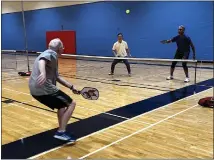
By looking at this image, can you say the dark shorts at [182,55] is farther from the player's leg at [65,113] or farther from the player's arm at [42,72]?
the player's arm at [42,72]

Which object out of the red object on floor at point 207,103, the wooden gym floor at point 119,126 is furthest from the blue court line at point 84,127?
the red object on floor at point 207,103

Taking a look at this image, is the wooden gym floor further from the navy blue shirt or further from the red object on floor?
the navy blue shirt

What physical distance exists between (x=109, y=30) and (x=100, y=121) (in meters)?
14.6

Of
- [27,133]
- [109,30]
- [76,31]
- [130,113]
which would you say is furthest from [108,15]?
[27,133]

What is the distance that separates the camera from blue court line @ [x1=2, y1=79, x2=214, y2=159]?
3977 mm

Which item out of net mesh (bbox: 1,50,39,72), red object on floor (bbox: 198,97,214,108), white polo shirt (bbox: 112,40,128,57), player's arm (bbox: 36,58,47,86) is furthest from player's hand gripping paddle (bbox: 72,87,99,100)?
net mesh (bbox: 1,50,39,72)

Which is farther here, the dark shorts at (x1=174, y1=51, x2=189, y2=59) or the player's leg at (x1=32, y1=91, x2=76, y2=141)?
the dark shorts at (x1=174, y1=51, x2=189, y2=59)

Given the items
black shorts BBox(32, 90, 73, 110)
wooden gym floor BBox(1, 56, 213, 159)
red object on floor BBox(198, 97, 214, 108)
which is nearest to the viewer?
wooden gym floor BBox(1, 56, 213, 159)

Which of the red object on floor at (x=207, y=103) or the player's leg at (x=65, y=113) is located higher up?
the player's leg at (x=65, y=113)

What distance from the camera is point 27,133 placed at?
4.75 meters

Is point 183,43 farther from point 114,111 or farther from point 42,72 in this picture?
point 42,72

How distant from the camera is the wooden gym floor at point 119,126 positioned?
395 cm

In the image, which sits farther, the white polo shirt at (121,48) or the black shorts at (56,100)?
the white polo shirt at (121,48)

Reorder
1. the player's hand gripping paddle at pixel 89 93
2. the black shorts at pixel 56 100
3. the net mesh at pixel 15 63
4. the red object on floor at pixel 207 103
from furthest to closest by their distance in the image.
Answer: the net mesh at pixel 15 63 < the red object on floor at pixel 207 103 < the player's hand gripping paddle at pixel 89 93 < the black shorts at pixel 56 100
